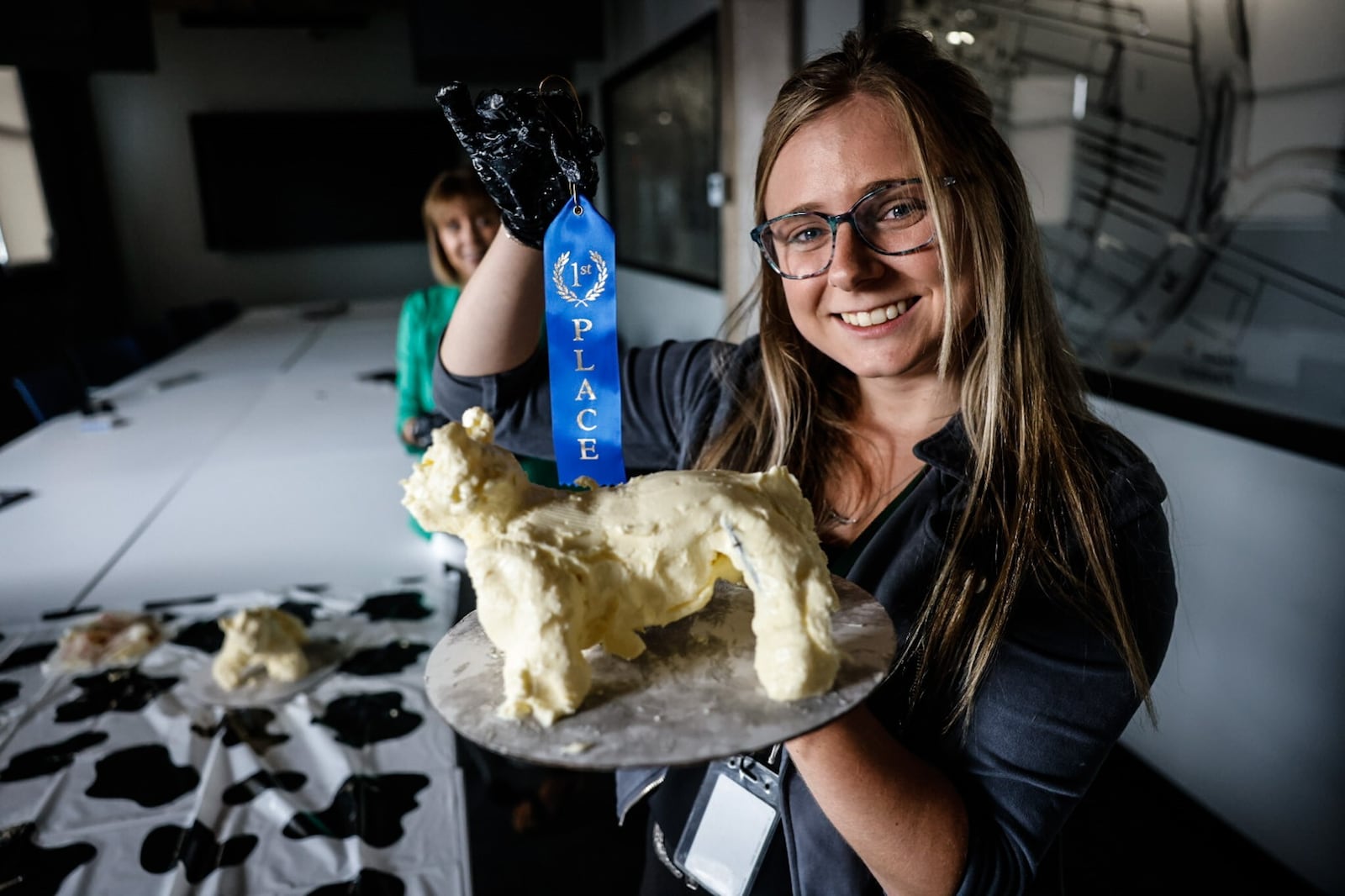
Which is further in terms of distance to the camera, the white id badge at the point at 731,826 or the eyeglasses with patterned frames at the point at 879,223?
the white id badge at the point at 731,826

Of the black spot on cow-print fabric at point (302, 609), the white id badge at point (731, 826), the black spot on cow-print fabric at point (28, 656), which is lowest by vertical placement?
the black spot on cow-print fabric at point (302, 609)

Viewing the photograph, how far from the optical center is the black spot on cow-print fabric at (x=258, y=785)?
1468mm

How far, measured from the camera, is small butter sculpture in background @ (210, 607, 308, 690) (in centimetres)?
175

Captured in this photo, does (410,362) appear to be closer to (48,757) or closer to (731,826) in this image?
(48,757)

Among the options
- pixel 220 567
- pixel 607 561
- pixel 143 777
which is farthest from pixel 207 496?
pixel 607 561

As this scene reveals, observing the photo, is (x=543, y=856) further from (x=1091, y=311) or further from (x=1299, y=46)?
(x=1299, y=46)

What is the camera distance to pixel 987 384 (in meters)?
0.97

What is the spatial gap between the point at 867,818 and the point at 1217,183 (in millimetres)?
1763

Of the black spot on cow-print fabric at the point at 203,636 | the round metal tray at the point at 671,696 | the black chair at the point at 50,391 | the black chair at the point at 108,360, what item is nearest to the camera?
the round metal tray at the point at 671,696

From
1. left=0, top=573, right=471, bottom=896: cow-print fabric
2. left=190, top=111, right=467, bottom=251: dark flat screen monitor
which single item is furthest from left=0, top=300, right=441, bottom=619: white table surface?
left=190, top=111, right=467, bottom=251: dark flat screen monitor

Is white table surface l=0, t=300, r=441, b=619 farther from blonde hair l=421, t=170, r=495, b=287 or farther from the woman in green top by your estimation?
blonde hair l=421, t=170, r=495, b=287

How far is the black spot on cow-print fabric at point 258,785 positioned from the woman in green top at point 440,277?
0.99 meters

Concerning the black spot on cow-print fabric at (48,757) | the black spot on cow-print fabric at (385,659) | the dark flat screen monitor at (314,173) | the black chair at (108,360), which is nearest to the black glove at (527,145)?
the black spot on cow-print fabric at (385,659)

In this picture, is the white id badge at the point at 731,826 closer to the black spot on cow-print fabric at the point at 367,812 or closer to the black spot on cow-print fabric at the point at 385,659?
the black spot on cow-print fabric at the point at 367,812
